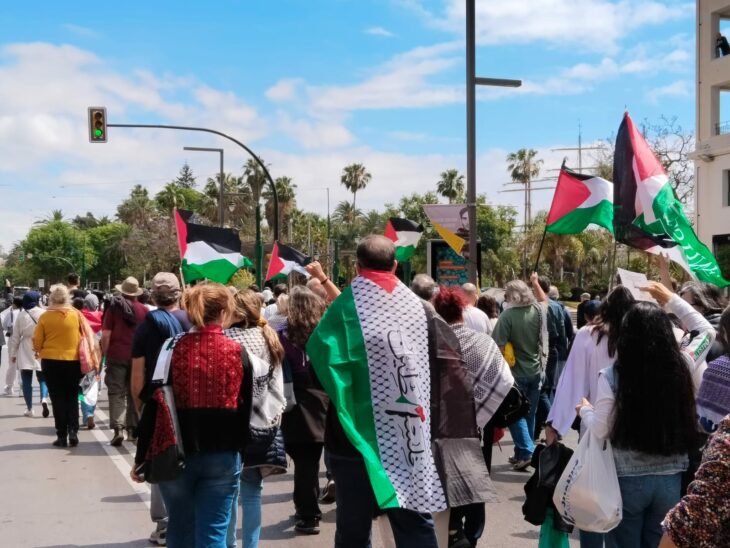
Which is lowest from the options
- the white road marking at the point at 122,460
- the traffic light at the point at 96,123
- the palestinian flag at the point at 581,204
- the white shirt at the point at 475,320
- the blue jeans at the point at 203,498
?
the white road marking at the point at 122,460

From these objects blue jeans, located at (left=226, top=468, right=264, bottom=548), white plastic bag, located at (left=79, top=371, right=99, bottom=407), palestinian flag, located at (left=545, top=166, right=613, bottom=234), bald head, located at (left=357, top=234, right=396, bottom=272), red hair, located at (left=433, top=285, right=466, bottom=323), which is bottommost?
white plastic bag, located at (left=79, top=371, right=99, bottom=407)

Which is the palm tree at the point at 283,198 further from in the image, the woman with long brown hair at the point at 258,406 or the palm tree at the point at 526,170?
the woman with long brown hair at the point at 258,406

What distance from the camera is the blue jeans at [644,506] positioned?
163 inches

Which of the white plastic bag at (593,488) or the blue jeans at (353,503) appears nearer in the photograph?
the white plastic bag at (593,488)

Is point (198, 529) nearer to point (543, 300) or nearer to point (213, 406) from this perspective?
point (213, 406)

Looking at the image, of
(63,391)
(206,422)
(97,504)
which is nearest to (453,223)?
(63,391)

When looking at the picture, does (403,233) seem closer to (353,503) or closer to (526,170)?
(353,503)

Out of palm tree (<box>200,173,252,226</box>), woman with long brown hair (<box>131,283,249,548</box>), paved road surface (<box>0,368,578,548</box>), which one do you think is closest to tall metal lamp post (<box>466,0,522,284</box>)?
paved road surface (<box>0,368,578,548</box>)

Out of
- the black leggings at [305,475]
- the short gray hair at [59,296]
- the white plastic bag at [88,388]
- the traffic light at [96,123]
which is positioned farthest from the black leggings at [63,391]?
the traffic light at [96,123]

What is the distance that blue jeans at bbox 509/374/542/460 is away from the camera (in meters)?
8.91

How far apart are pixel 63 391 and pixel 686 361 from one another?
8.18m

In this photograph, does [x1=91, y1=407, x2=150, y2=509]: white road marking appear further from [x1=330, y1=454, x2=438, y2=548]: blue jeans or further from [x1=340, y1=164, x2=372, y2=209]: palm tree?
[x1=340, y1=164, x2=372, y2=209]: palm tree

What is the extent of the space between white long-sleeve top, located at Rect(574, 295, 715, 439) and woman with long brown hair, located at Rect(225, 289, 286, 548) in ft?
6.09

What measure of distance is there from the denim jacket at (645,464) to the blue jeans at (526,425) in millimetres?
4555
